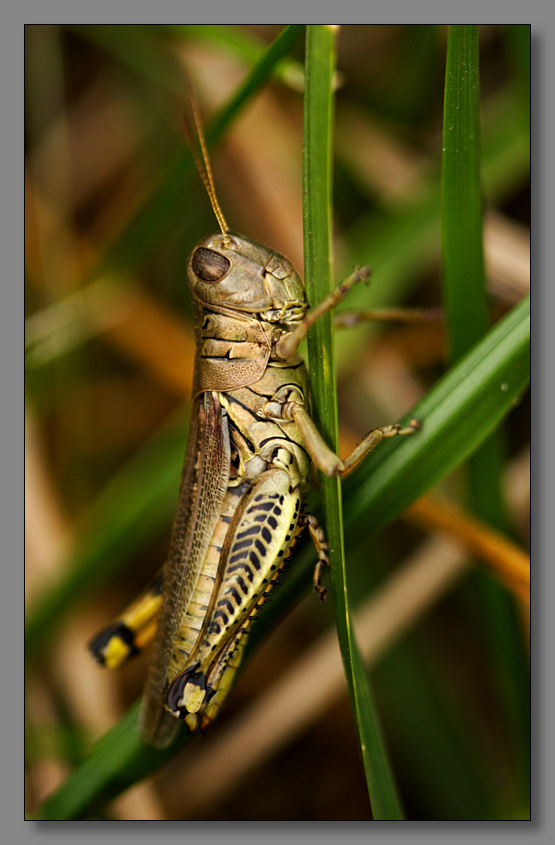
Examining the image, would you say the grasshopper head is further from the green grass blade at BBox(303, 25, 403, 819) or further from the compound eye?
the green grass blade at BBox(303, 25, 403, 819)

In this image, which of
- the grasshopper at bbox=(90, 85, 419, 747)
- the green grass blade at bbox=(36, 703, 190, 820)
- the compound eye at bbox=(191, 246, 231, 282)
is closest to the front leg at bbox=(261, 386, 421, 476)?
the grasshopper at bbox=(90, 85, 419, 747)

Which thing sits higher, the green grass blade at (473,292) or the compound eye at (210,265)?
the compound eye at (210,265)

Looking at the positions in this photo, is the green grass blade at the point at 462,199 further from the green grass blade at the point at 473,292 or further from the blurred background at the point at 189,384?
the blurred background at the point at 189,384

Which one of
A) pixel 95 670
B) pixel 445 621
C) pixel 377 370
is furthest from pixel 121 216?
pixel 445 621

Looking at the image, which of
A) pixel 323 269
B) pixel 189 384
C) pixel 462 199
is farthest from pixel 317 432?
pixel 189 384

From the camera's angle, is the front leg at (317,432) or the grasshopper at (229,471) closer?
the front leg at (317,432)

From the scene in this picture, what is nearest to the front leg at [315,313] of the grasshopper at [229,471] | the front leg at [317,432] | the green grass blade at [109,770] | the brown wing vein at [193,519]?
the grasshopper at [229,471]
